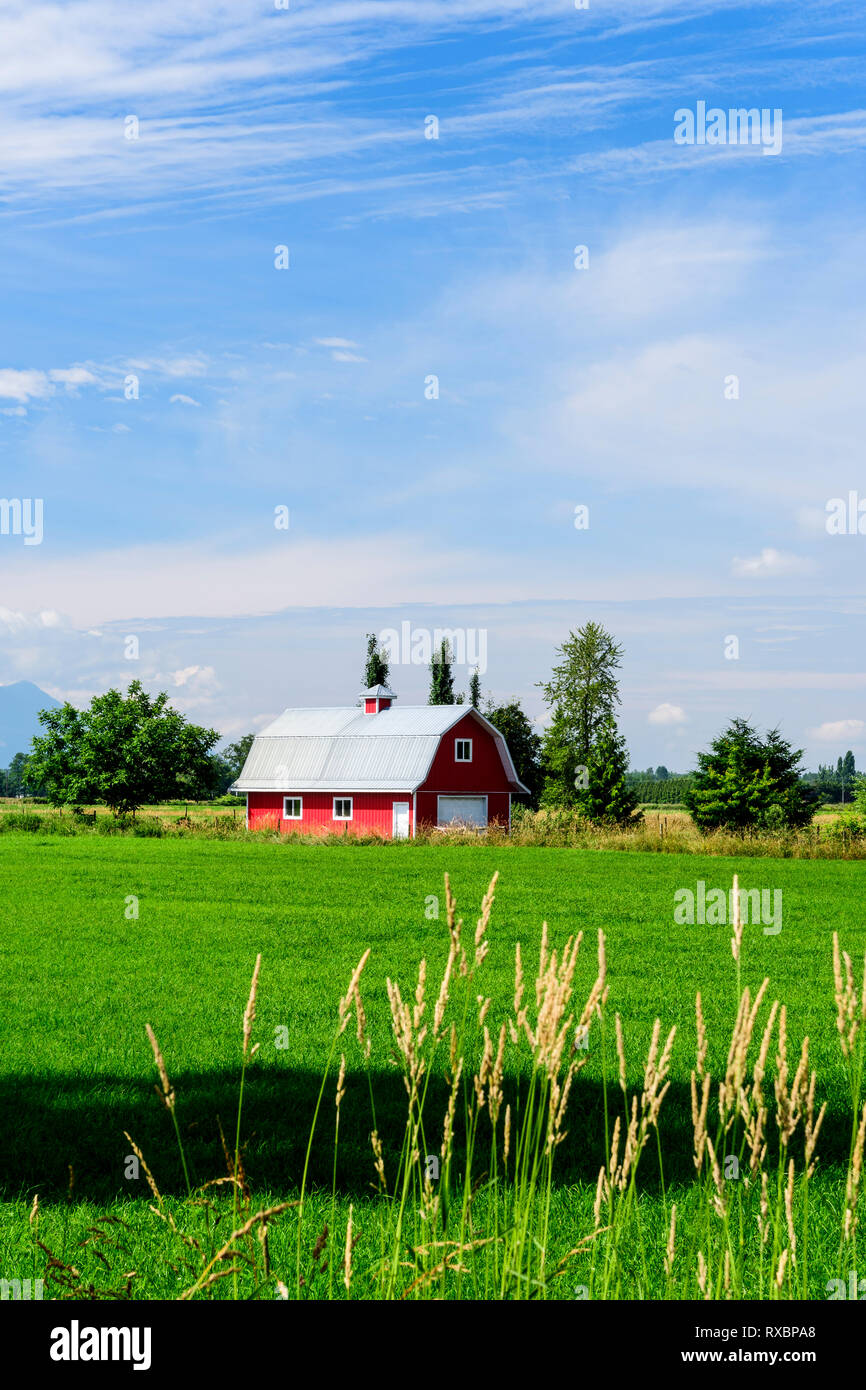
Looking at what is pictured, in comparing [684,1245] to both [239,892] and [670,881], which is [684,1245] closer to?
[239,892]

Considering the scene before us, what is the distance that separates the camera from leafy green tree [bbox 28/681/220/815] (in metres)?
46.6

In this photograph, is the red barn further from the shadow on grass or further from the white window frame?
the shadow on grass

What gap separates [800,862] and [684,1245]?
2228 cm

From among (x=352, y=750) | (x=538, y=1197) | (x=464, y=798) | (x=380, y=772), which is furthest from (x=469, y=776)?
(x=538, y=1197)

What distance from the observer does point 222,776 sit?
171ft

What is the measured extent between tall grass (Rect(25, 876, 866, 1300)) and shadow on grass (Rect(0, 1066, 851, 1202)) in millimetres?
118

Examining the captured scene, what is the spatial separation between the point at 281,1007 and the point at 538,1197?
436 cm

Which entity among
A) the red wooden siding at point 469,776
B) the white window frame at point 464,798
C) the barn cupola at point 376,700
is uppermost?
the barn cupola at point 376,700

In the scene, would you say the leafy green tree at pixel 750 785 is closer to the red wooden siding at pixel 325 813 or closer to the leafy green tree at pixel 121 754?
the red wooden siding at pixel 325 813

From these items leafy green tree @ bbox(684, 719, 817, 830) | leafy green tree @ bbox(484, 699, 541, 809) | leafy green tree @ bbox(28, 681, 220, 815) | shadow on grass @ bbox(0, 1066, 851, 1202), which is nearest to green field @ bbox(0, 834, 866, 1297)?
shadow on grass @ bbox(0, 1066, 851, 1202)

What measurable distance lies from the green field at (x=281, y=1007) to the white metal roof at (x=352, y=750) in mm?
17365

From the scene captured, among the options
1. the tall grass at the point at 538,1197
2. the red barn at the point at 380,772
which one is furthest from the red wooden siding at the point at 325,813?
the tall grass at the point at 538,1197

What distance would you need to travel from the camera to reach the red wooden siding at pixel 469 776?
38750 mm
